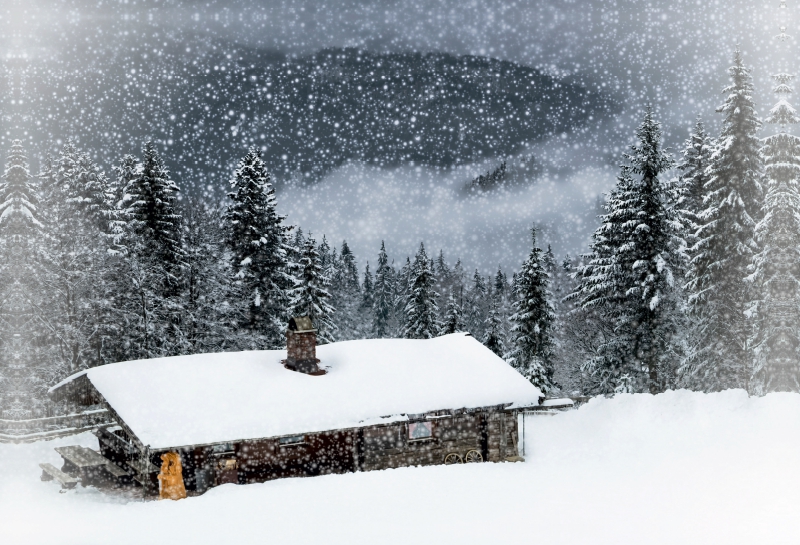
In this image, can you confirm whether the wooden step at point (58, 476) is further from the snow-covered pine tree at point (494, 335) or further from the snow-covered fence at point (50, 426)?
the snow-covered pine tree at point (494, 335)

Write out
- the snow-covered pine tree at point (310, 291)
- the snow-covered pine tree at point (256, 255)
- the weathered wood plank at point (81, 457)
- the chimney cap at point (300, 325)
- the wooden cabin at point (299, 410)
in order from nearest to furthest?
the wooden cabin at point (299, 410) < the weathered wood plank at point (81, 457) < the chimney cap at point (300, 325) < the snow-covered pine tree at point (256, 255) < the snow-covered pine tree at point (310, 291)

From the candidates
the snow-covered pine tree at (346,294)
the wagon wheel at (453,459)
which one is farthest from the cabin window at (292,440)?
the snow-covered pine tree at (346,294)

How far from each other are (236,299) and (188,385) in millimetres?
14066

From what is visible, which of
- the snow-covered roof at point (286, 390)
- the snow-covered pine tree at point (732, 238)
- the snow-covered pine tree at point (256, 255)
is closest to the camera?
the snow-covered roof at point (286, 390)

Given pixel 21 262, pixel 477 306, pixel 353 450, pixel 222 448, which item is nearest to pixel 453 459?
pixel 353 450

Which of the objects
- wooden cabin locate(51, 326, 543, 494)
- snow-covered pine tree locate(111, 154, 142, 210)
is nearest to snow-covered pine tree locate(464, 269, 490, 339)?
snow-covered pine tree locate(111, 154, 142, 210)

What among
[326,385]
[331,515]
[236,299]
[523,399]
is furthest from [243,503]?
[236,299]

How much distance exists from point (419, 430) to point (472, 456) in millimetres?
2187

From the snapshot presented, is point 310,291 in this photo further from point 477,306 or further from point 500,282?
point 500,282

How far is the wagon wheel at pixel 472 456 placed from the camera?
2334 centimetres

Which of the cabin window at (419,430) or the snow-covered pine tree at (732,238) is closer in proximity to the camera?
the cabin window at (419,430)

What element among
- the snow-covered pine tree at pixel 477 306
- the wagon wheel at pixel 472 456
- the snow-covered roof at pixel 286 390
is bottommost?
the snow-covered pine tree at pixel 477 306

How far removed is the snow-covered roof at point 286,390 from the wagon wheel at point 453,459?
6.46ft

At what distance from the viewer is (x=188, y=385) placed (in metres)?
22.4
